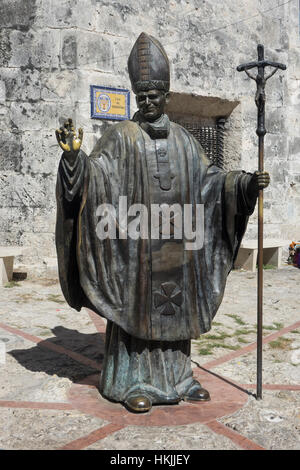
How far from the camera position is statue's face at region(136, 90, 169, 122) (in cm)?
323

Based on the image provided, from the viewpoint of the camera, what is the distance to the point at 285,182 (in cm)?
1018

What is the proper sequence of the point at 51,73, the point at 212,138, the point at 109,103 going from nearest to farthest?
the point at 51,73, the point at 109,103, the point at 212,138

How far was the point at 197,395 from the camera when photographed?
3439 millimetres

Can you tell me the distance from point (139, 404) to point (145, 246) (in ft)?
3.31

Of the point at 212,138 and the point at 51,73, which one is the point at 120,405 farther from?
the point at 212,138

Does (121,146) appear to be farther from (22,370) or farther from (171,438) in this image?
(22,370)

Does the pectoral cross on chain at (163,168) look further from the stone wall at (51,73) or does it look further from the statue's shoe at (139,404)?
the stone wall at (51,73)

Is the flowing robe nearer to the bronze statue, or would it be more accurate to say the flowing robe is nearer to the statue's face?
the bronze statue

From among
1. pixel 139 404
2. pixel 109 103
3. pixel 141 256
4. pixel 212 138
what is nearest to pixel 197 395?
pixel 139 404

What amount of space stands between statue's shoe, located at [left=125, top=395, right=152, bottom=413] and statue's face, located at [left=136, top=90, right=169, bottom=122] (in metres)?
1.81

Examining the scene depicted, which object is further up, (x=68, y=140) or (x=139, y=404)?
(x=68, y=140)

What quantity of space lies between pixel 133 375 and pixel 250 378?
1118 mm

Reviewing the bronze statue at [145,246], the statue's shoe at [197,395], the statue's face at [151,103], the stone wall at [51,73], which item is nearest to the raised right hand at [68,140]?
the bronze statue at [145,246]
